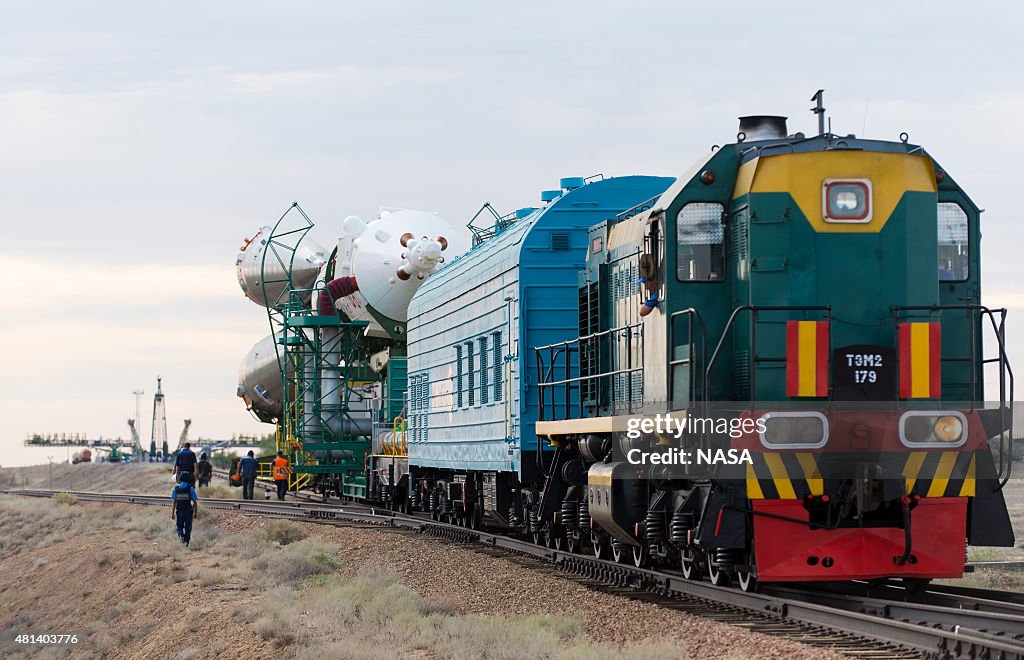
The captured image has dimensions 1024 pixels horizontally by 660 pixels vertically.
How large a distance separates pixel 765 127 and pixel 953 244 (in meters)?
2.08

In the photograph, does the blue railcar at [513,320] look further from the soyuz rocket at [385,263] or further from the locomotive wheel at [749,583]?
the soyuz rocket at [385,263]

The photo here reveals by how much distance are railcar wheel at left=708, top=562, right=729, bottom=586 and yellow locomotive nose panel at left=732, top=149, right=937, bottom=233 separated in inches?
131

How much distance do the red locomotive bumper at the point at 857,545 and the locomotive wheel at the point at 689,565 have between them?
1.91 m

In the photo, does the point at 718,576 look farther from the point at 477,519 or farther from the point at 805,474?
the point at 477,519

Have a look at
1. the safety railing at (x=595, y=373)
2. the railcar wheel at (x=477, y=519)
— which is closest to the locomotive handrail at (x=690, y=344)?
the safety railing at (x=595, y=373)

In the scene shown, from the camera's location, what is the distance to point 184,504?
23.5 metres

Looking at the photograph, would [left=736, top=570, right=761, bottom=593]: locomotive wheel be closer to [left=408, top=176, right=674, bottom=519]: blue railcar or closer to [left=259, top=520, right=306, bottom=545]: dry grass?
[left=408, top=176, right=674, bottom=519]: blue railcar

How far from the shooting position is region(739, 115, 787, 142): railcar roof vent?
13.2m

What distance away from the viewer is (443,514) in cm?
2522

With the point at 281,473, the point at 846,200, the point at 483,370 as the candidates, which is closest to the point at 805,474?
the point at 846,200

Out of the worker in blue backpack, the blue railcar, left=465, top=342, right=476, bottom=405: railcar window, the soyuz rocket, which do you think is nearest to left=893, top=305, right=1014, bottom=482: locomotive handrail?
the blue railcar

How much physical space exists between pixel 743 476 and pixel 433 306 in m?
13.7

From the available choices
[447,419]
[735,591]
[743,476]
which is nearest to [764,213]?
[743,476]

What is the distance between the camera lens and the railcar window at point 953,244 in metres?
12.6
